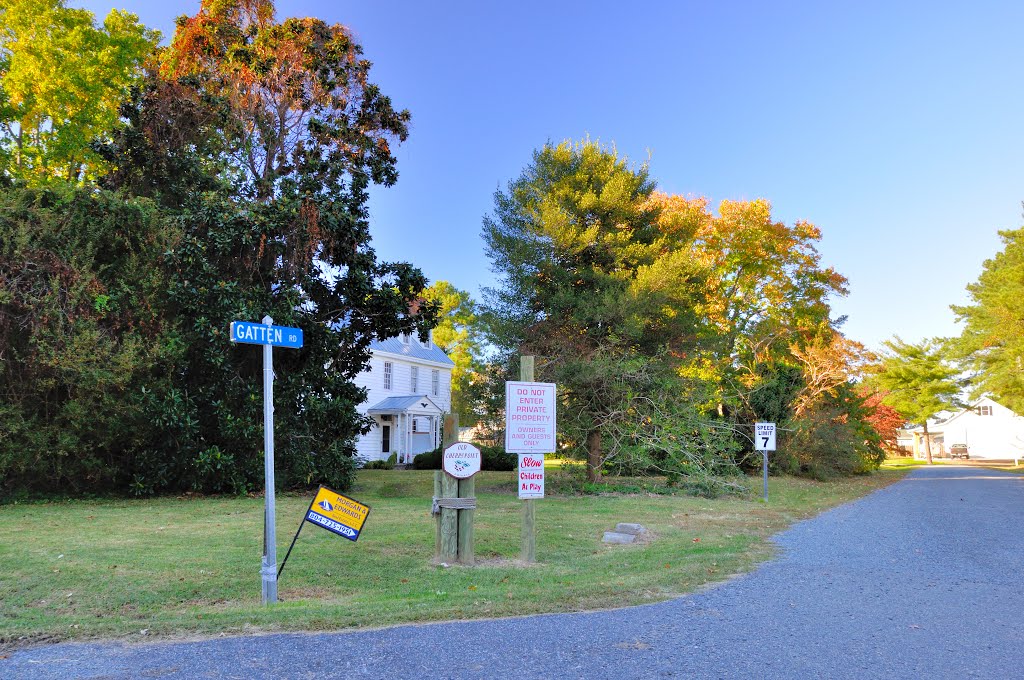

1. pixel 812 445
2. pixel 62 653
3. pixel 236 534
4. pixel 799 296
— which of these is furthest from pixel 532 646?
pixel 799 296

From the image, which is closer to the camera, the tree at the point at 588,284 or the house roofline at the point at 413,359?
the tree at the point at 588,284

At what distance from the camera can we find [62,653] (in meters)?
4.66

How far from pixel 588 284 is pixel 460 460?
41.4ft

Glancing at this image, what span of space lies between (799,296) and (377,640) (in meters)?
28.9

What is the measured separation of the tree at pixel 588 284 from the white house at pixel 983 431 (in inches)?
2159

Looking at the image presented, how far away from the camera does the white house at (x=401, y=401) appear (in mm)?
30984

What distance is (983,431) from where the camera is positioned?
71562 millimetres

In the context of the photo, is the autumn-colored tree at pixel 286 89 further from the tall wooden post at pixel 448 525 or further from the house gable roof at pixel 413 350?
the house gable roof at pixel 413 350

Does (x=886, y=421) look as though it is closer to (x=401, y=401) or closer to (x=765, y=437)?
(x=401, y=401)

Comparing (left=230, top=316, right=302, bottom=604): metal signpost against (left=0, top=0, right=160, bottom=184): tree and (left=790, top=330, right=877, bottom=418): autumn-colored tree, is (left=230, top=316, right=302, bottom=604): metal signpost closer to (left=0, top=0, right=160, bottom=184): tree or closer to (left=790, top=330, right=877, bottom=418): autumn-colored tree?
(left=0, top=0, right=160, bottom=184): tree

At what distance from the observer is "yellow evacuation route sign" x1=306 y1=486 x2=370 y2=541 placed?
264 inches

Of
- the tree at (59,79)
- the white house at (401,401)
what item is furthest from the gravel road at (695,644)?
the white house at (401,401)

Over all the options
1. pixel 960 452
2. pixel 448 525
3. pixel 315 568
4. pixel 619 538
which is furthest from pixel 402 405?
pixel 960 452

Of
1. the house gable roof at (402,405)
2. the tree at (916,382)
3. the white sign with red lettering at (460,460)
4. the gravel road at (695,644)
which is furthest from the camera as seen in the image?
the tree at (916,382)
